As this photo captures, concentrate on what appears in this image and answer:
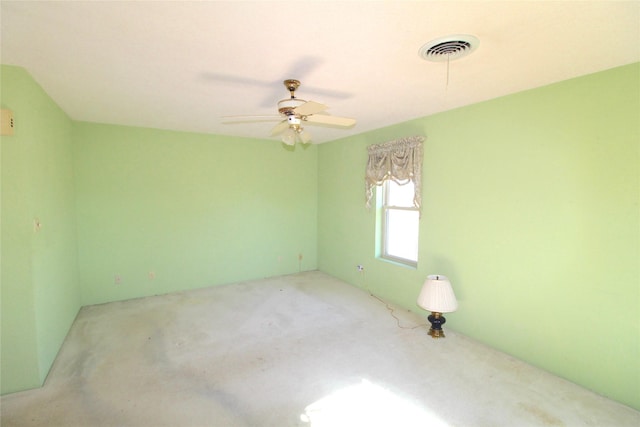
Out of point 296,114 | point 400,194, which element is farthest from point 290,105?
point 400,194

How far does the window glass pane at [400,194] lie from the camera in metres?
3.96

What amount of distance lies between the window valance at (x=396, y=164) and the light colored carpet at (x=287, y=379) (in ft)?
5.30

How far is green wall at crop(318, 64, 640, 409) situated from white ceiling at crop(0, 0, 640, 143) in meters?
0.29

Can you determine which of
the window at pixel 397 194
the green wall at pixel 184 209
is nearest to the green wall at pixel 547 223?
the window at pixel 397 194

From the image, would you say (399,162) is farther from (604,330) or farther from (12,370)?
(12,370)

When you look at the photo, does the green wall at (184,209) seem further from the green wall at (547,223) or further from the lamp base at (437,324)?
the lamp base at (437,324)

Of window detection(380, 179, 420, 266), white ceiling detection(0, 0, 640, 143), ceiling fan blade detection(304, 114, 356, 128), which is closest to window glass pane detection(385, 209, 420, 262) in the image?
window detection(380, 179, 420, 266)

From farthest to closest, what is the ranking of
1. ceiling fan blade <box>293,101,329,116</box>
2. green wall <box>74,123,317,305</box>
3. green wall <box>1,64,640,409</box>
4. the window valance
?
green wall <box>74,123,317,305</box> → the window valance → green wall <box>1,64,640,409</box> → ceiling fan blade <box>293,101,329,116</box>

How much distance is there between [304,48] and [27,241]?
7.74 ft

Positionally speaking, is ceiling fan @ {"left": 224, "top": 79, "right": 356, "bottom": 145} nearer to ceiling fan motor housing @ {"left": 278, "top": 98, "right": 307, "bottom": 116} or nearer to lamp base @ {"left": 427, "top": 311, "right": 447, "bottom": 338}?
ceiling fan motor housing @ {"left": 278, "top": 98, "right": 307, "bottom": 116}

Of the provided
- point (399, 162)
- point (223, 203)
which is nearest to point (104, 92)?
point (223, 203)

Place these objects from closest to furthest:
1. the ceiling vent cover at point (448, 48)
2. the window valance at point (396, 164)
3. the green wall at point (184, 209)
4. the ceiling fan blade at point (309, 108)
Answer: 1. the ceiling vent cover at point (448, 48)
2. the ceiling fan blade at point (309, 108)
3. the window valance at point (396, 164)
4. the green wall at point (184, 209)

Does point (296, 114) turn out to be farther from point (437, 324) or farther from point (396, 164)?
point (437, 324)

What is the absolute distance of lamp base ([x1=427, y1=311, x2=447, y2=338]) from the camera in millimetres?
3074
